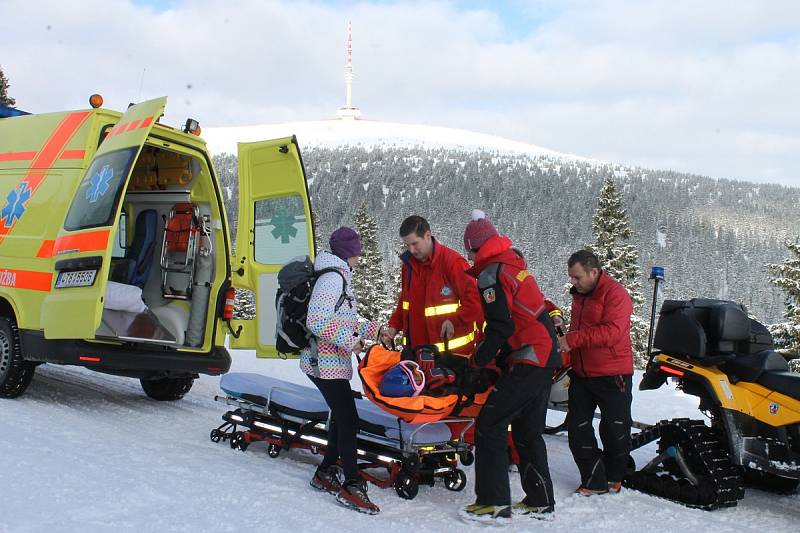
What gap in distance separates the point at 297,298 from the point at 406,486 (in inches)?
53.3

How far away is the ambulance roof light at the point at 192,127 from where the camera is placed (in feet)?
21.4

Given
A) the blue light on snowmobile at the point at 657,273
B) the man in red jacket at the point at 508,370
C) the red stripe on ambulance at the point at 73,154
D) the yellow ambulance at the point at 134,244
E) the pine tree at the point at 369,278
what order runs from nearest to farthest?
1. the man in red jacket at the point at 508,370
2. the yellow ambulance at the point at 134,244
3. the blue light on snowmobile at the point at 657,273
4. the red stripe on ambulance at the point at 73,154
5. the pine tree at the point at 369,278

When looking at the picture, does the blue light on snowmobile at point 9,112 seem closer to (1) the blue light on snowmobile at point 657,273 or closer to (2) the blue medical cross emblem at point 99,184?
(2) the blue medical cross emblem at point 99,184

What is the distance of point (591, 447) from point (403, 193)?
115033mm

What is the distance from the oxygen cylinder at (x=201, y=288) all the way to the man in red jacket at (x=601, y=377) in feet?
11.2

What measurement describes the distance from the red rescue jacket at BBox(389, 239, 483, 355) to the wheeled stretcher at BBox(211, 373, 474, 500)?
0.73 metres

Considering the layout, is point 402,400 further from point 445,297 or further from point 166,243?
point 166,243

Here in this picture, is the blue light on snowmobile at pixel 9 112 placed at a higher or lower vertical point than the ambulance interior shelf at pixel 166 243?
higher

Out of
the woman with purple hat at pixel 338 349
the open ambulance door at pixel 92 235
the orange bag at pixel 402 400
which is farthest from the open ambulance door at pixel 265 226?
the woman with purple hat at pixel 338 349

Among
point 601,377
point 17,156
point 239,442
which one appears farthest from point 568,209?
point 239,442

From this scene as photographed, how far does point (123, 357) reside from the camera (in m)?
5.91

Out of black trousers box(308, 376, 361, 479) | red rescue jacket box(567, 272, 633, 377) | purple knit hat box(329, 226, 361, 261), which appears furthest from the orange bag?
red rescue jacket box(567, 272, 633, 377)

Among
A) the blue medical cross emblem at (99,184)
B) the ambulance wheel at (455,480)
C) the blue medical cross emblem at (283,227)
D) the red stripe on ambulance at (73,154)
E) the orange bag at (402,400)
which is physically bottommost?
the ambulance wheel at (455,480)

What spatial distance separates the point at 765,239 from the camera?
112000mm
